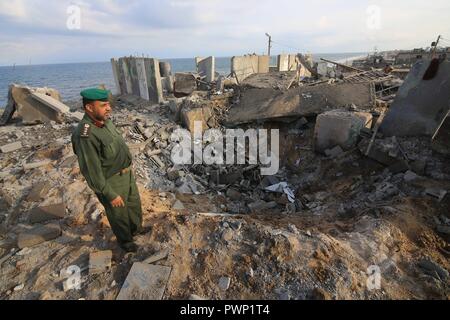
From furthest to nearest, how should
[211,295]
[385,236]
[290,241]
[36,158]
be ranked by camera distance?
[36,158] < [385,236] < [290,241] < [211,295]

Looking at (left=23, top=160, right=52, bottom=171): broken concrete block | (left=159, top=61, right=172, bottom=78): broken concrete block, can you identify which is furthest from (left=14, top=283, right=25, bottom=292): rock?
(left=159, top=61, right=172, bottom=78): broken concrete block

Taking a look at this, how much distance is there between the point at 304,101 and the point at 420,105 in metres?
2.91

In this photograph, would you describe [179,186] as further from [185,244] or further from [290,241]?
[290,241]

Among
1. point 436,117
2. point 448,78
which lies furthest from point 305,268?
point 448,78

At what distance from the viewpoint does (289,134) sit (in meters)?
7.45

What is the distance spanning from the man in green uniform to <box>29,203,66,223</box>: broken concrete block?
5.09ft

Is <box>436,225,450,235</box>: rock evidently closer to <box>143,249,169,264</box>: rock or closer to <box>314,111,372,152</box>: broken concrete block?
<box>314,111,372,152</box>: broken concrete block

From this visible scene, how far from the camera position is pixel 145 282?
8.83 ft

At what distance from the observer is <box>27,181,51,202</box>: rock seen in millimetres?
4484

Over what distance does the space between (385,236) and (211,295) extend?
2.40 m

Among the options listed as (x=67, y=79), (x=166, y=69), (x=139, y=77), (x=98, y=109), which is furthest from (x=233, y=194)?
(x=67, y=79)

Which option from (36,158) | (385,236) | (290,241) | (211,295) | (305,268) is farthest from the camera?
(36,158)

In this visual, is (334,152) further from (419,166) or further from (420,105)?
(420,105)

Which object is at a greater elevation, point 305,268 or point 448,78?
point 448,78
